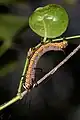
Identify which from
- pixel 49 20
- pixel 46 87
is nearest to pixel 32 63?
pixel 49 20

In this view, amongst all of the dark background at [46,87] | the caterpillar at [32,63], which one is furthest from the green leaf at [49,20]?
the dark background at [46,87]

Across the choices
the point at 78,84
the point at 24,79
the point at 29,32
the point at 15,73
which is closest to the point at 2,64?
the point at 15,73

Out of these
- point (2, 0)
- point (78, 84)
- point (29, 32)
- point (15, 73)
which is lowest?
point (78, 84)

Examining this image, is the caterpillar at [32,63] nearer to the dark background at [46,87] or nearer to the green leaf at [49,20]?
the green leaf at [49,20]

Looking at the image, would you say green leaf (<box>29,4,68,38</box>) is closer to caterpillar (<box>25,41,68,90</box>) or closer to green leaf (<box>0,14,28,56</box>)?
caterpillar (<box>25,41,68,90</box>)

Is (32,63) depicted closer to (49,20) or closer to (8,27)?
(49,20)

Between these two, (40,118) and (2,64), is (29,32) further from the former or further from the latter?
(40,118)

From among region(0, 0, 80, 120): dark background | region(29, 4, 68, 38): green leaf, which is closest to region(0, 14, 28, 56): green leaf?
region(0, 0, 80, 120): dark background
